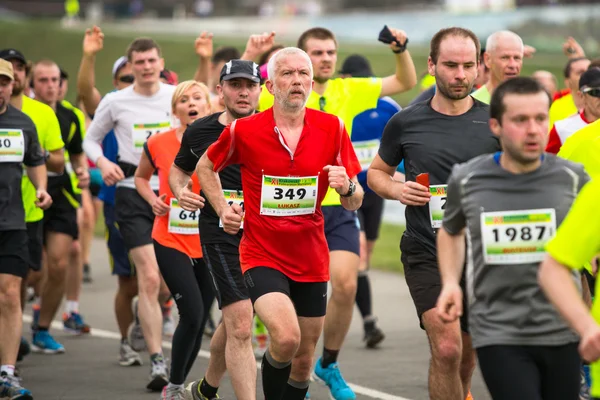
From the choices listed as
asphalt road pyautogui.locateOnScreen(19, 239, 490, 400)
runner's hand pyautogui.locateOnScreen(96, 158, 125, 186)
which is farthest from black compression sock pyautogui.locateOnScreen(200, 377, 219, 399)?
runner's hand pyautogui.locateOnScreen(96, 158, 125, 186)

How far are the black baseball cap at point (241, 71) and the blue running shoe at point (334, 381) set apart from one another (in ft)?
7.62

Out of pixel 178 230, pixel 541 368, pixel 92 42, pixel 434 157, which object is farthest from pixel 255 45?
pixel 541 368

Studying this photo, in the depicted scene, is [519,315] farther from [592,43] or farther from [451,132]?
[592,43]

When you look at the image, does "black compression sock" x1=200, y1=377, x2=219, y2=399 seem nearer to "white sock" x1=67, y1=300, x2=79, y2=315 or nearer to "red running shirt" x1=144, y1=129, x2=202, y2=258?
"red running shirt" x1=144, y1=129, x2=202, y2=258

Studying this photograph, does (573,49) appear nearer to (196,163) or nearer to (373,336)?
(373,336)

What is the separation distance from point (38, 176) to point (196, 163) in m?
1.90

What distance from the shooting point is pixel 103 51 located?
5431 centimetres

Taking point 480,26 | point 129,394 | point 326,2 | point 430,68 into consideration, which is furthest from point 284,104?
point 326,2

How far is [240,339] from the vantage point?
25.1 feet

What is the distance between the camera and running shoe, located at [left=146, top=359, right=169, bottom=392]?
368 inches

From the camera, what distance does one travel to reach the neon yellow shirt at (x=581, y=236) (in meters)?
4.65

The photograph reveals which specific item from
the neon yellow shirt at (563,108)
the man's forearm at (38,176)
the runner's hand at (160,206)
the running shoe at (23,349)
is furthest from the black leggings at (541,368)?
the running shoe at (23,349)

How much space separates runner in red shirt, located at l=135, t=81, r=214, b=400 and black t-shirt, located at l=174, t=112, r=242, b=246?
1.58 feet

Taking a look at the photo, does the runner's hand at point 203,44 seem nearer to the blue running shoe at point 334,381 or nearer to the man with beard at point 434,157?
the blue running shoe at point 334,381
